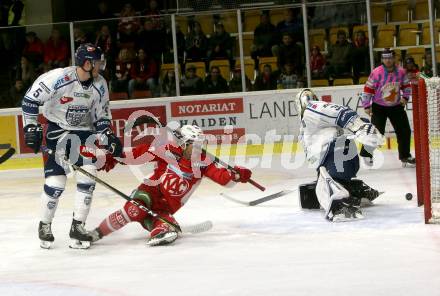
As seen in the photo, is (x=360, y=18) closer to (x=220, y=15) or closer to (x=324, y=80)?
(x=324, y=80)

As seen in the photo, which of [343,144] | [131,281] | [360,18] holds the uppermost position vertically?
[360,18]

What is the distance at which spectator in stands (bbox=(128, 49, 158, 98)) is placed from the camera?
1252 cm

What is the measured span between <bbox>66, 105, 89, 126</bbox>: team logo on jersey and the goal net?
234cm

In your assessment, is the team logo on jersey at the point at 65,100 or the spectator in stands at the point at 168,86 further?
the spectator in stands at the point at 168,86

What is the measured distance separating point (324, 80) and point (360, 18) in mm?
904

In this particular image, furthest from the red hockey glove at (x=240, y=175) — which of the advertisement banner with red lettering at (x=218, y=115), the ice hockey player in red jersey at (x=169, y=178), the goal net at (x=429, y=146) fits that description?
the advertisement banner with red lettering at (x=218, y=115)

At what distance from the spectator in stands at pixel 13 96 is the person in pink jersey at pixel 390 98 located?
15.8ft

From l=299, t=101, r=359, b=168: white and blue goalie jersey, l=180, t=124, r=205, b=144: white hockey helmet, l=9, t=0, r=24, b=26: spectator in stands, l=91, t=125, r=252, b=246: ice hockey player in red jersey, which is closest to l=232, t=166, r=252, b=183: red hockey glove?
l=91, t=125, r=252, b=246: ice hockey player in red jersey

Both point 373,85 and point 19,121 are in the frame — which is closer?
point 373,85

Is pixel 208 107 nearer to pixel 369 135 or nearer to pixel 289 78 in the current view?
pixel 289 78

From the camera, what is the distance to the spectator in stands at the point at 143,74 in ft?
41.1

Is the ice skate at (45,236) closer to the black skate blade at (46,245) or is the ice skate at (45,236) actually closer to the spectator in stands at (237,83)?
the black skate blade at (46,245)

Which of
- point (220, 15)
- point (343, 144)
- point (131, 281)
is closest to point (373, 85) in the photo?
point (343, 144)

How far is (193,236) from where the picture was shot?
22.3 ft
